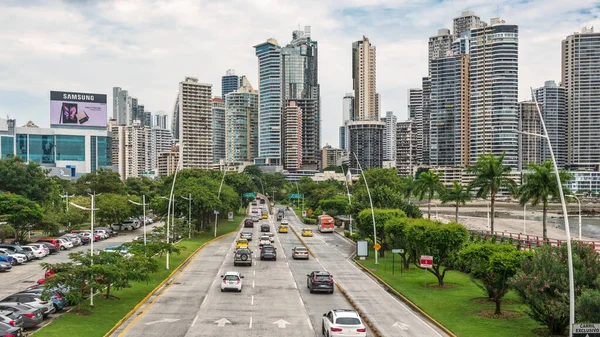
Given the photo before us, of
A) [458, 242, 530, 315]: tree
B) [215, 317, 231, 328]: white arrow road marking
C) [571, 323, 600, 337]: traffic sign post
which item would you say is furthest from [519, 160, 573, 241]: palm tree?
[571, 323, 600, 337]: traffic sign post

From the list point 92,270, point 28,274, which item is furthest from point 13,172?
point 92,270

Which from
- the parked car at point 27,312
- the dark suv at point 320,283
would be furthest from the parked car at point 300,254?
the parked car at point 27,312

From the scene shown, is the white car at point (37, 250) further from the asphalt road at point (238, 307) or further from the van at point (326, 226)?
the van at point (326, 226)

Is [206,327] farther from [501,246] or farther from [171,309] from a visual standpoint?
[501,246]

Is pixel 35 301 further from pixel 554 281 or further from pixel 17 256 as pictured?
pixel 17 256

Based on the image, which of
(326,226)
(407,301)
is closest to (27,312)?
(407,301)

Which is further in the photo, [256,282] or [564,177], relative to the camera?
[564,177]

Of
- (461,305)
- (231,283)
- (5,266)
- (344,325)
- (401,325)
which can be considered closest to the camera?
(344,325)
